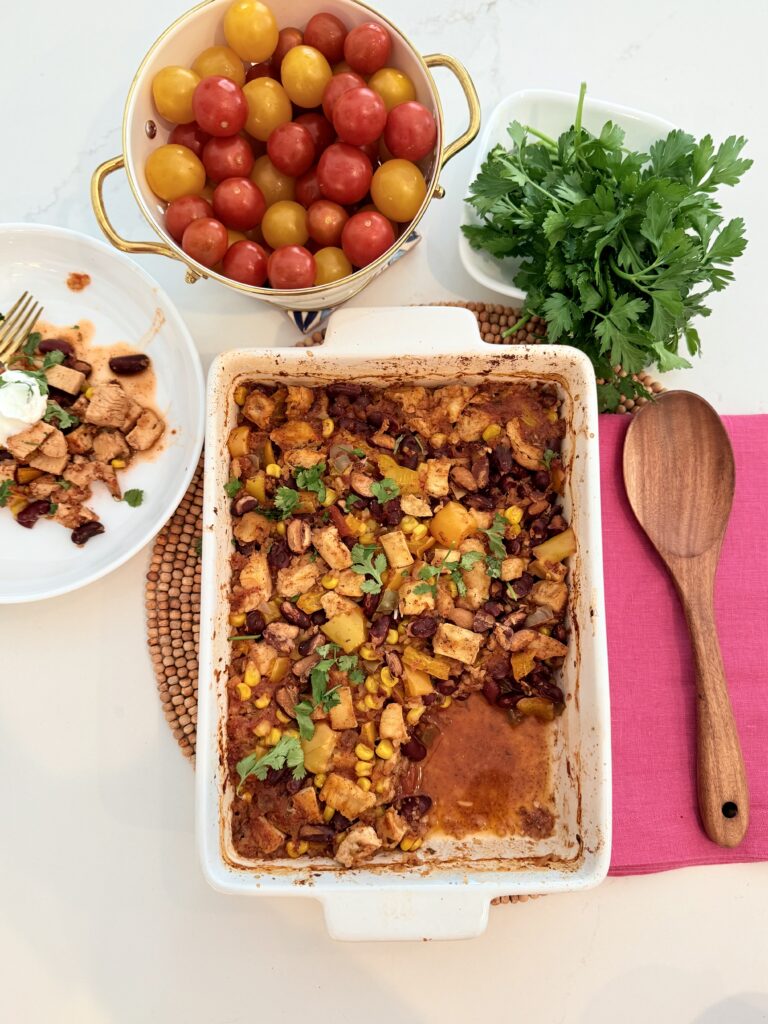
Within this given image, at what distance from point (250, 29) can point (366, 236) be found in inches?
22.9

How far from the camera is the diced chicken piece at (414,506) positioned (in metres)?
2.11

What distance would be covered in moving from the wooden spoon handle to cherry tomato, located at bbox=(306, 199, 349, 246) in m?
1.43

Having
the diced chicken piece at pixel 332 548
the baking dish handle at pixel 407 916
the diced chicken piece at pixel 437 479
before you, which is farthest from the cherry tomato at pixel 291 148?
the baking dish handle at pixel 407 916

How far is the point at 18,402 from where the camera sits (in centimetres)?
216

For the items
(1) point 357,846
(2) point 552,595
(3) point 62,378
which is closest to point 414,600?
(2) point 552,595

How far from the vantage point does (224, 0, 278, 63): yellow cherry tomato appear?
189 cm

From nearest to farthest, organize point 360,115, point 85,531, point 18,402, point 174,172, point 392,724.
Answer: point 360,115, point 174,172, point 392,724, point 18,402, point 85,531

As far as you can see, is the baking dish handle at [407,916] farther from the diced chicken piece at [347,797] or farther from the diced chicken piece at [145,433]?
the diced chicken piece at [145,433]

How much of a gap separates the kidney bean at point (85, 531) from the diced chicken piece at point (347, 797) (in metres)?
0.99

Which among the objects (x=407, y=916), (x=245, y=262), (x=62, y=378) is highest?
(x=245, y=262)

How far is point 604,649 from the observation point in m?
1.92

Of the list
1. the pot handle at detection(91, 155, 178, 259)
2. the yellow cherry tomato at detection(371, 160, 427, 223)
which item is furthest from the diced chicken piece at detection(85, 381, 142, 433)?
the yellow cherry tomato at detection(371, 160, 427, 223)

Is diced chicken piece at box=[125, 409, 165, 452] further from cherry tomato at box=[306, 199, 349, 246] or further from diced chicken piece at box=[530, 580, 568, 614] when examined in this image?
diced chicken piece at box=[530, 580, 568, 614]

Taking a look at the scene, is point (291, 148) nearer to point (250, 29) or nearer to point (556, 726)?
point (250, 29)
